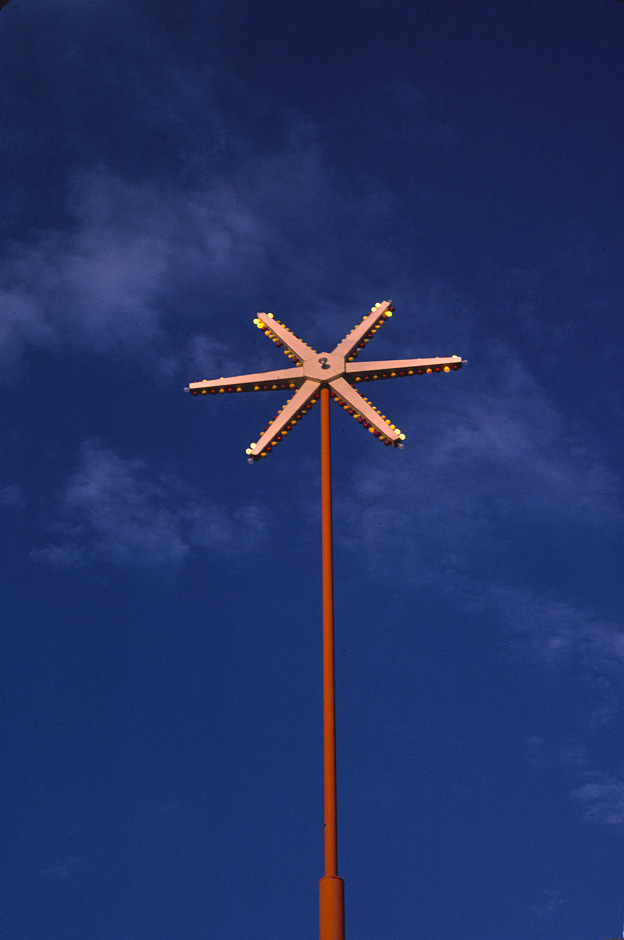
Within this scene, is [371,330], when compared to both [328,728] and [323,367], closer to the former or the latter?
[323,367]

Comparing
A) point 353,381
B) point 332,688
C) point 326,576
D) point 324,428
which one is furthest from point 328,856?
point 353,381

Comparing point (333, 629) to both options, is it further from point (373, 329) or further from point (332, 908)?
point (373, 329)

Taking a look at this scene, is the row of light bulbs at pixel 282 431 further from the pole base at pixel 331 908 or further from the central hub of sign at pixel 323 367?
the pole base at pixel 331 908

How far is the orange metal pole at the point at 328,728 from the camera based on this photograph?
56.8ft

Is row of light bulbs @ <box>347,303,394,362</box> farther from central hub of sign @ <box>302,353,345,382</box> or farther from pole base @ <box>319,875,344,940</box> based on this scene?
pole base @ <box>319,875,344,940</box>

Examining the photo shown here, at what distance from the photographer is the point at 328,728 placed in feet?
64.2

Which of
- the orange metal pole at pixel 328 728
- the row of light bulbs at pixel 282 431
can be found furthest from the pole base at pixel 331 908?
the row of light bulbs at pixel 282 431

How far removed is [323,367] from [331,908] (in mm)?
11596

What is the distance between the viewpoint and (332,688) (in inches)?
789

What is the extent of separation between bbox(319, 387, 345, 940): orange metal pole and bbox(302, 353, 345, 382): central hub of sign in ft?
0.97

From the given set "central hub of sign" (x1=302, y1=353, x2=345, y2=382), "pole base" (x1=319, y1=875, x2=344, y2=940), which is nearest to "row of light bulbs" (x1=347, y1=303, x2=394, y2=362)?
"central hub of sign" (x1=302, y1=353, x2=345, y2=382)

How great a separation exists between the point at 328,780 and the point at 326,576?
393 cm

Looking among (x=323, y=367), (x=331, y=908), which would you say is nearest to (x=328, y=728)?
(x=331, y=908)

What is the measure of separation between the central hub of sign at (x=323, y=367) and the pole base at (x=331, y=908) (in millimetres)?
10836
